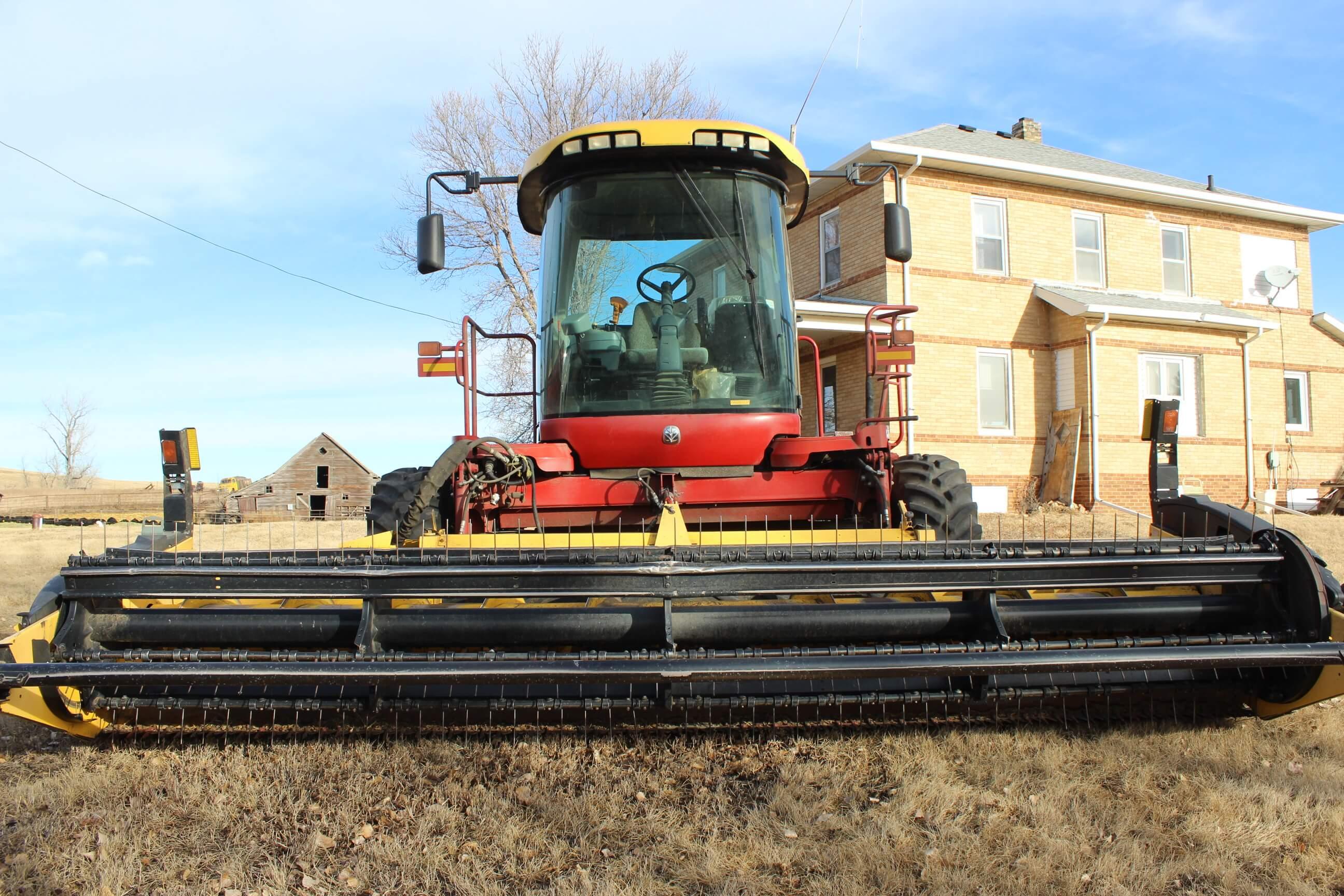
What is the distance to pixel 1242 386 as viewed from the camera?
56.8 feet

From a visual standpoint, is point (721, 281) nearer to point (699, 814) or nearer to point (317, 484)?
point (699, 814)

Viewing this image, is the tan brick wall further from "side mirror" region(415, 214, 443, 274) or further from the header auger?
the header auger

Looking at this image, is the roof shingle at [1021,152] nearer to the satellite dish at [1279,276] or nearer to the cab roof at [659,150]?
the satellite dish at [1279,276]

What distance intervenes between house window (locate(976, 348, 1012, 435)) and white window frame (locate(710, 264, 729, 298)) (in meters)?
12.2

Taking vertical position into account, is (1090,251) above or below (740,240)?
above

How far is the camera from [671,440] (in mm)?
4609

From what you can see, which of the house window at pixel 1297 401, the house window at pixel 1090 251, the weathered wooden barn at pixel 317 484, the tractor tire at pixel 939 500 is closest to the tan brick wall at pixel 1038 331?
the house window at pixel 1090 251

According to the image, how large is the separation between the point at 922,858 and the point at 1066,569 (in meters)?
1.14

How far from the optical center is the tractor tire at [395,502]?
4.46 meters

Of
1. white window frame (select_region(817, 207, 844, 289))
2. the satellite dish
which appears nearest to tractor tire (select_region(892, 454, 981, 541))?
white window frame (select_region(817, 207, 844, 289))

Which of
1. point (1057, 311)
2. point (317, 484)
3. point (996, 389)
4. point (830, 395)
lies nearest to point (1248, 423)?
point (1057, 311)

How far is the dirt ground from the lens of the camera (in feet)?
7.89

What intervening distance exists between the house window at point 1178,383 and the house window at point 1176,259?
→ 5.17 feet

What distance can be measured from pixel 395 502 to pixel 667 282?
72.2 inches
